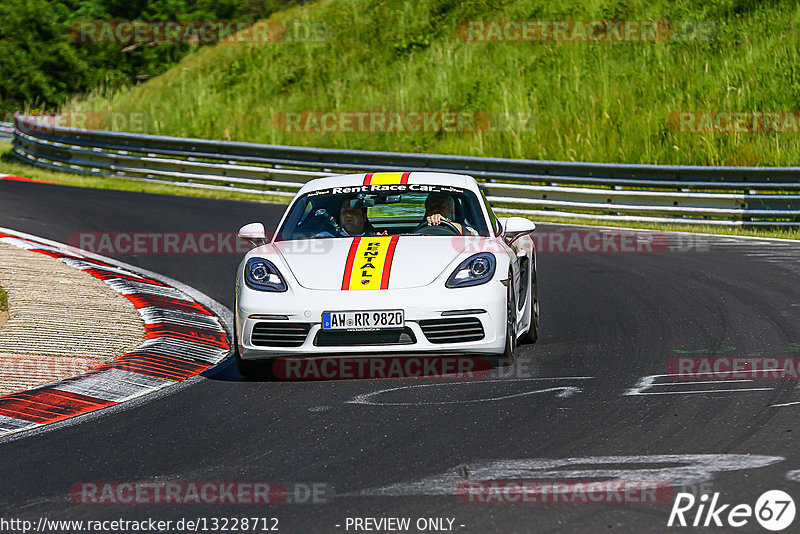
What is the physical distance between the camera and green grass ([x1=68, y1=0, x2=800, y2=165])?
21.8m

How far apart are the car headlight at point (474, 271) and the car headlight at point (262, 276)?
107 centimetres

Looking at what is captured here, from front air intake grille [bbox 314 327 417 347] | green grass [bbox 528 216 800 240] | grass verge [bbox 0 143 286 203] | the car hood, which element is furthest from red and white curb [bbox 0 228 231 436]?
grass verge [bbox 0 143 286 203]

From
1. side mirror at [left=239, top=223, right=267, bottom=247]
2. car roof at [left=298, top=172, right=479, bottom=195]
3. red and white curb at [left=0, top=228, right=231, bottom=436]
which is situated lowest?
red and white curb at [left=0, top=228, right=231, bottom=436]

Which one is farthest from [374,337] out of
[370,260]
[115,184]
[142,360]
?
[115,184]

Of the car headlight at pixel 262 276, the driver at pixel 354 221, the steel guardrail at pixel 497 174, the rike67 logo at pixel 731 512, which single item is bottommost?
the rike67 logo at pixel 731 512

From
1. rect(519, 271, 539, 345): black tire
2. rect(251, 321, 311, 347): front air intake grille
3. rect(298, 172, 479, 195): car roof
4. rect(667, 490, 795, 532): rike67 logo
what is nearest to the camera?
rect(667, 490, 795, 532): rike67 logo

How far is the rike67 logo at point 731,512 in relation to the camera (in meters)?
4.18

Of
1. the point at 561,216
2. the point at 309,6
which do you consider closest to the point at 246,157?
the point at 561,216

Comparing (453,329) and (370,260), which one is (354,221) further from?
(453,329)

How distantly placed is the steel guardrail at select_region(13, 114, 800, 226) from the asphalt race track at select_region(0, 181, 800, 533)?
716 centimetres

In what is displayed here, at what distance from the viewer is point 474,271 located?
7363 mm

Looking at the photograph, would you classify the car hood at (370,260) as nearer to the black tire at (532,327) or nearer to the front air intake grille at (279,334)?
the front air intake grille at (279,334)

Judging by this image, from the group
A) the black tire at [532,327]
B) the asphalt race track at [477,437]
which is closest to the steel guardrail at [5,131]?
the asphalt race track at [477,437]

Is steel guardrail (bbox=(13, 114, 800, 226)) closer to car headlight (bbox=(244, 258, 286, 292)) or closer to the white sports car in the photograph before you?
the white sports car
